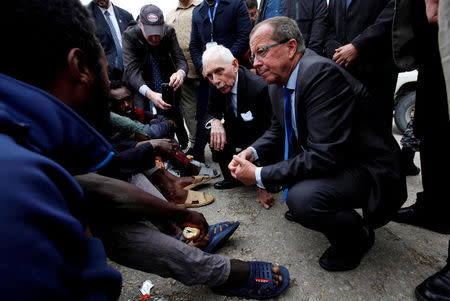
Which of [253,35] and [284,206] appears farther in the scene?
[284,206]

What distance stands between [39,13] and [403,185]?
1932 mm

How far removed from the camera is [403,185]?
155cm

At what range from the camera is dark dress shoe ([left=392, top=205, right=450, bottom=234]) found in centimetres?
182

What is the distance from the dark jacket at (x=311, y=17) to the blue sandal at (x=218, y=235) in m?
2.20

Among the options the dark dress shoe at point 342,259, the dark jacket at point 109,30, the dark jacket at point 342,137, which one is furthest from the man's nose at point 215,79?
the dark dress shoe at point 342,259

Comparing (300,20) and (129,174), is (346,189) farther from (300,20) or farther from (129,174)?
(300,20)

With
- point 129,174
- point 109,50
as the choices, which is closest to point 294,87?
point 129,174

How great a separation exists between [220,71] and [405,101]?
3.17 m

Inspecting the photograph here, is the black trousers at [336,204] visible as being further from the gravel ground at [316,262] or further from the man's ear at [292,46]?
the man's ear at [292,46]

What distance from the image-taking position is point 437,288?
1.28 m

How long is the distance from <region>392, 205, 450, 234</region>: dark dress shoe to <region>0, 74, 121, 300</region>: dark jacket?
6.98 ft

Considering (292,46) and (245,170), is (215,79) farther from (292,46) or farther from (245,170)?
(245,170)

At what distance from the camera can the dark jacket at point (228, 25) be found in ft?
10.8

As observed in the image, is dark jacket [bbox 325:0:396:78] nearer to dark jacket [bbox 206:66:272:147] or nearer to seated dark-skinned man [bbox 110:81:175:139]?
dark jacket [bbox 206:66:272:147]
